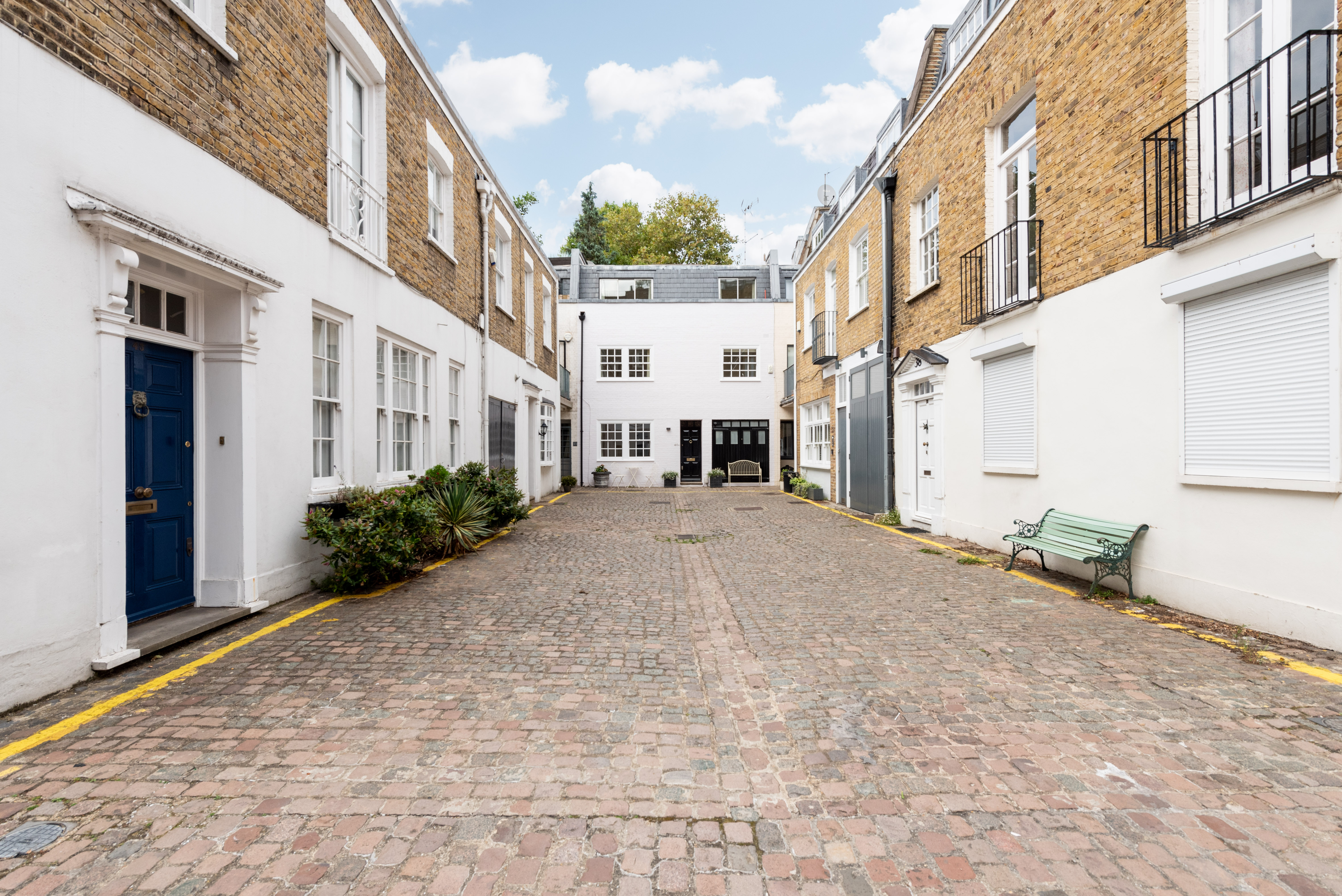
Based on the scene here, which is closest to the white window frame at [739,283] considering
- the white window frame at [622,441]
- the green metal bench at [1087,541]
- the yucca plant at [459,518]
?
the white window frame at [622,441]

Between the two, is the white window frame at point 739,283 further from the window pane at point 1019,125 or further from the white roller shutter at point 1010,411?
the white roller shutter at point 1010,411

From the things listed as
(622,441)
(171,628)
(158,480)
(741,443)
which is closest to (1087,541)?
(171,628)

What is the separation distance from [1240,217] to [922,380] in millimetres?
5994

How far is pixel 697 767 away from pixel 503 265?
43.0 feet

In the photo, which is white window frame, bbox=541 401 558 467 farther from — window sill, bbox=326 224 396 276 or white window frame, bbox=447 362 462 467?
window sill, bbox=326 224 396 276

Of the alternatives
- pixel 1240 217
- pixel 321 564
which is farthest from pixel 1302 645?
pixel 321 564

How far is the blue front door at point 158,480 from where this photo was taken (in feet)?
15.0

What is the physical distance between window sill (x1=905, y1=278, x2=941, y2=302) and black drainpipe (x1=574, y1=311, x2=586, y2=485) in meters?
14.4

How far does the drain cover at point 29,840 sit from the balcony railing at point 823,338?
15.0m

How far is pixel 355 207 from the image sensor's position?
748 centimetres

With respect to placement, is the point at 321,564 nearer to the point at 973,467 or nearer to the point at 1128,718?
the point at 1128,718

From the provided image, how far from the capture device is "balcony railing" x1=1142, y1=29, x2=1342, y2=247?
4.37 meters

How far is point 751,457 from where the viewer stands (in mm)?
23844

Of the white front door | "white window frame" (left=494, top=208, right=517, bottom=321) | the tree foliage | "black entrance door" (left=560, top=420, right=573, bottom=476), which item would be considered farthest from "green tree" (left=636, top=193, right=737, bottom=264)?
the white front door
